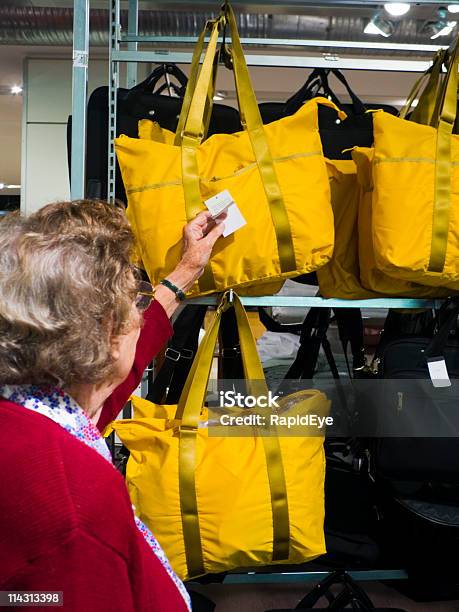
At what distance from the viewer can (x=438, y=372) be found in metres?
1.53

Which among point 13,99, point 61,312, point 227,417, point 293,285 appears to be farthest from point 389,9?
point 13,99

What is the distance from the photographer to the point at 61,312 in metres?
0.80

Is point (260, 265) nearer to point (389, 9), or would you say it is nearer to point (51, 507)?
point (51, 507)

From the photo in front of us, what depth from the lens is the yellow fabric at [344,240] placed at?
1565 millimetres

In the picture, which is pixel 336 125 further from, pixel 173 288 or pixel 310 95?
pixel 173 288

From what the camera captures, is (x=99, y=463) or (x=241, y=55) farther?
(x=241, y=55)

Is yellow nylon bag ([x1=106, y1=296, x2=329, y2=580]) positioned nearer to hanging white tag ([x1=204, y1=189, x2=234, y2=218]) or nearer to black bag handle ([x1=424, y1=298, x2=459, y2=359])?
hanging white tag ([x1=204, y1=189, x2=234, y2=218])

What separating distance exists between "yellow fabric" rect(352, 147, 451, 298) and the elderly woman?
29.0 inches

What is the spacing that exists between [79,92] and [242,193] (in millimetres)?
473

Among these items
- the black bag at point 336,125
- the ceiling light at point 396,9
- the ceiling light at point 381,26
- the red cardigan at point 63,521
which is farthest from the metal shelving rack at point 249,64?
the ceiling light at point 381,26

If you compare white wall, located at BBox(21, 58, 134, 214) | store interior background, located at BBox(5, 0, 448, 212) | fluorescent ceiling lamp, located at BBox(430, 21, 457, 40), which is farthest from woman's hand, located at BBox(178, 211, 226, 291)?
white wall, located at BBox(21, 58, 134, 214)

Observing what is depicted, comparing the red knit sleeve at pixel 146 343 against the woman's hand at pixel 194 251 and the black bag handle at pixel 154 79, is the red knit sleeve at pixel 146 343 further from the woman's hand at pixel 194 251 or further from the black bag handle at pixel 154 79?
the black bag handle at pixel 154 79

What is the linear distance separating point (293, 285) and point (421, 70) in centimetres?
154

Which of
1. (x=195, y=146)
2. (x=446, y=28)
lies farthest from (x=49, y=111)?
(x=195, y=146)
